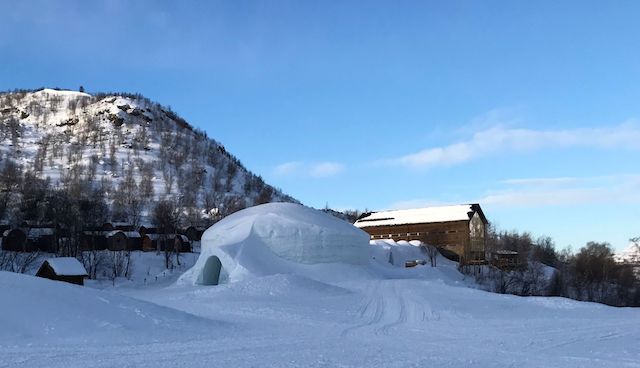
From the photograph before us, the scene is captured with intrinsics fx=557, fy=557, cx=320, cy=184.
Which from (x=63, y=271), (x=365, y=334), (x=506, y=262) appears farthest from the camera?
(x=506, y=262)

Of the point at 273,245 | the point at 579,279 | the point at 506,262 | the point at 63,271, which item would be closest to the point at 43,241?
the point at 63,271

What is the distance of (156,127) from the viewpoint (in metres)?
141

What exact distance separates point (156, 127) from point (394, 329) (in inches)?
5279

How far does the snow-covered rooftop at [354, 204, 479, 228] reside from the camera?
210 ft

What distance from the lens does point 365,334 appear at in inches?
557

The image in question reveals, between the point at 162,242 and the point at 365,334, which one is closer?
the point at 365,334

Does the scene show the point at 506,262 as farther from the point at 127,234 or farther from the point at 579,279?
the point at 127,234

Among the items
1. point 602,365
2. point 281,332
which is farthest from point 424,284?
point 602,365

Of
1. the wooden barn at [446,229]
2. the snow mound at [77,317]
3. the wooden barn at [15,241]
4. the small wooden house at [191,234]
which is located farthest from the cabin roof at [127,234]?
the snow mound at [77,317]

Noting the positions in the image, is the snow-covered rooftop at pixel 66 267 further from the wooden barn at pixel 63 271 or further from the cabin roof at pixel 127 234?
the cabin roof at pixel 127 234

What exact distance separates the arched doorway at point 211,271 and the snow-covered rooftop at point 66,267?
675 centimetres

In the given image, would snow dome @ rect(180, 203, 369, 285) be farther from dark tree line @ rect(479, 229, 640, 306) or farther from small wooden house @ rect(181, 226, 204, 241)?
small wooden house @ rect(181, 226, 204, 241)

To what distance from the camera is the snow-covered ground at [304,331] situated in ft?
32.9

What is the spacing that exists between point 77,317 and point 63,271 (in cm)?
2050
